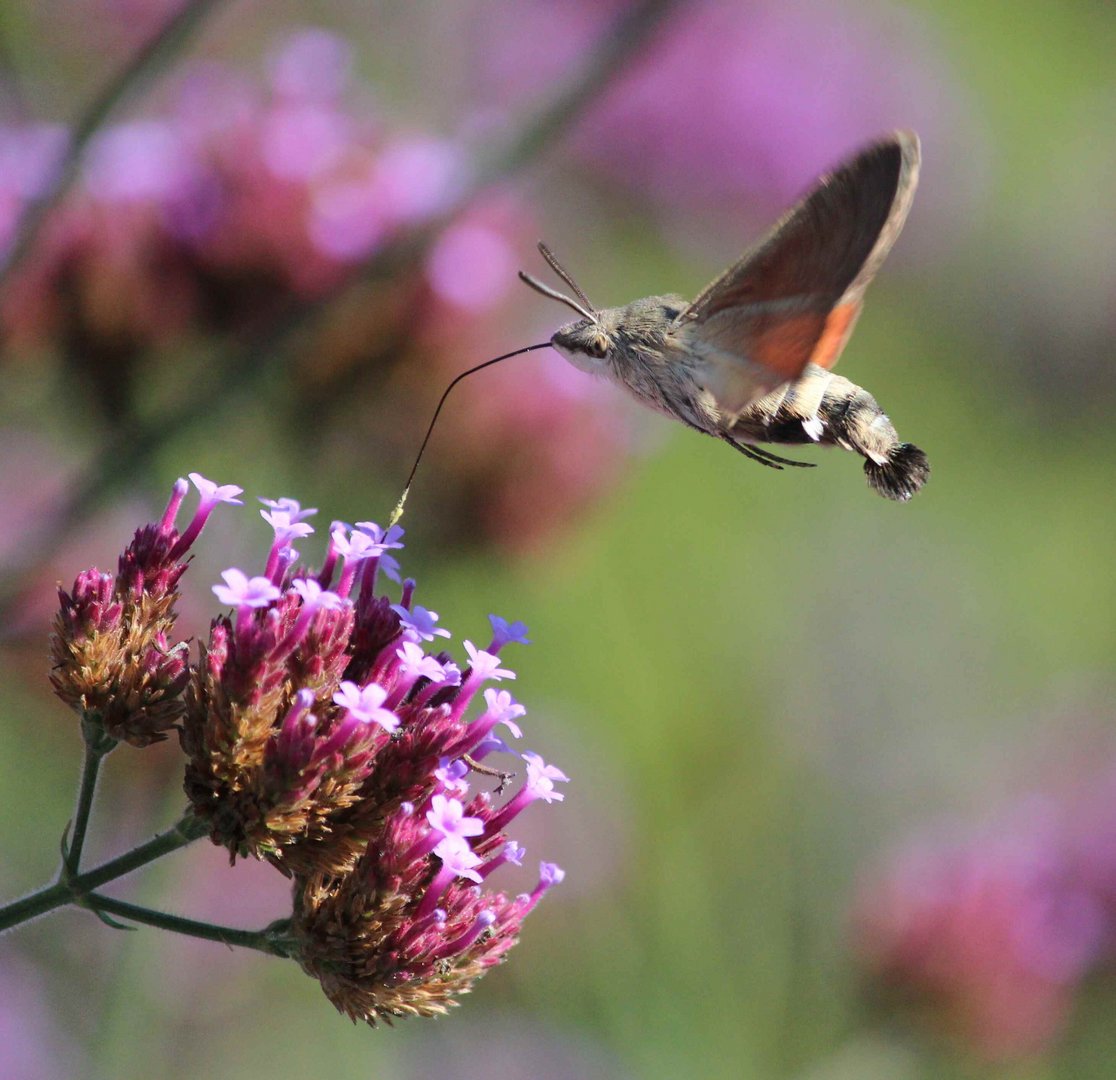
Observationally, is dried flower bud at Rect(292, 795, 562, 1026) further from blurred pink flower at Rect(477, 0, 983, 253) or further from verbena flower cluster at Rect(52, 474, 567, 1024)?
blurred pink flower at Rect(477, 0, 983, 253)

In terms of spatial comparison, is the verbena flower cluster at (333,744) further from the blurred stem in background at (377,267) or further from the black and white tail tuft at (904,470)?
the black and white tail tuft at (904,470)

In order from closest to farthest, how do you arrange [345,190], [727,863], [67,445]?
[345,190]
[67,445]
[727,863]

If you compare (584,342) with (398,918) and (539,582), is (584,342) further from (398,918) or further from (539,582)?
(539,582)

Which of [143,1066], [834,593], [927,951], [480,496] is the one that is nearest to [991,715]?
[834,593]

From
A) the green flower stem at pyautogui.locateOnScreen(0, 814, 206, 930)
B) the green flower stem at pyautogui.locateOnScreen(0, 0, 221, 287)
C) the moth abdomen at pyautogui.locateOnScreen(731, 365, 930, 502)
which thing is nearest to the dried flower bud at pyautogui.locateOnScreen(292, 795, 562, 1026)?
the green flower stem at pyautogui.locateOnScreen(0, 814, 206, 930)

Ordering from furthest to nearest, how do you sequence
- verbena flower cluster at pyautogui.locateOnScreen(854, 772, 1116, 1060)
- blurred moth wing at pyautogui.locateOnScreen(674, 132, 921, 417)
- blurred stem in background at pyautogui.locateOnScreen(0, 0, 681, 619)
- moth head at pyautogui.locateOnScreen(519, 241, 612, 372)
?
verbena flower cluster at pyautogui.locateOnScreen(854, 772, 1116, 1060)
moth head at pyautogui.locateOnScreen(519, 241, 612, 372)
blurred stem in background at pyautogui.locateOnScreen(0, 0, 681, 619)
blurred moth wing at pyautogui.locateOnScreen(674, 132, 921, 417)

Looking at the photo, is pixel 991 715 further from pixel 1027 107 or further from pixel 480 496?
pixel 1027 107
